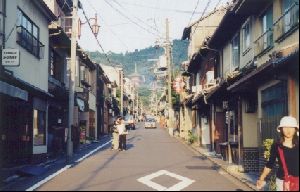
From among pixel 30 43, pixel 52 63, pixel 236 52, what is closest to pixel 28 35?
pixel 30 43

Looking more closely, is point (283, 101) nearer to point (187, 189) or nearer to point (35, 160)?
point (187, 189)

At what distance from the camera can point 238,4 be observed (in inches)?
598

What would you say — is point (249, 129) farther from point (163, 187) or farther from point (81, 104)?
point (81, 104)

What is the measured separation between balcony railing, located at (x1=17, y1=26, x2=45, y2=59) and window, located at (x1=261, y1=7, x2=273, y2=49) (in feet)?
29.2

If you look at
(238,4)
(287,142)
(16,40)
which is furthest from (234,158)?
(287,142)

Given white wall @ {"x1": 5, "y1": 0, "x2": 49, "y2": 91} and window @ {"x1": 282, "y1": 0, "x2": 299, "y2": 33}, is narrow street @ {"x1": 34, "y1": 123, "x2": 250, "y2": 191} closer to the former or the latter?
white wall @ {"x1": 5, "y1": 0, "x2": 49, "y2": 91}

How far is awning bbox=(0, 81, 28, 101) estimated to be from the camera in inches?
543

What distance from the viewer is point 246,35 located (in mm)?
17859

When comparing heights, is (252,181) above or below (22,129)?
below

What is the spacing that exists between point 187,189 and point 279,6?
5.75 m

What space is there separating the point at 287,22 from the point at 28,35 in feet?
35.6

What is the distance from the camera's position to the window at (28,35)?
59.2 ft

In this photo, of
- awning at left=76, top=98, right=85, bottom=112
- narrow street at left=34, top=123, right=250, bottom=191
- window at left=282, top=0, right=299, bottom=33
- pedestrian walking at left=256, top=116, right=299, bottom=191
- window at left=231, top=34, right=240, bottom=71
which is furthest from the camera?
awning at left=76, top=98, right=85, bottom=112

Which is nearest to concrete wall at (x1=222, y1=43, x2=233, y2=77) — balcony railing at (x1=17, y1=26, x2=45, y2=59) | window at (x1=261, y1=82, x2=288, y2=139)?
window at (x1=261, y1=82, x2=288, y2=139)
